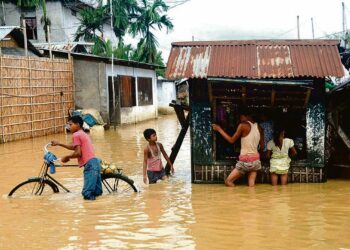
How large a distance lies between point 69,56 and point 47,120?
3764mm

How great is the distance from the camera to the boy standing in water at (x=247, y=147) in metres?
8.28

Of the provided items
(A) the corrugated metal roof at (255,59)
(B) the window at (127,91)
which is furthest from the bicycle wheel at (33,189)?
(B) the window at (127,91)

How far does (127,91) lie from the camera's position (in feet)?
87.8

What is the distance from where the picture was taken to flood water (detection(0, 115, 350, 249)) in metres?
5.30

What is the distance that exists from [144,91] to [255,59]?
21.8 metres

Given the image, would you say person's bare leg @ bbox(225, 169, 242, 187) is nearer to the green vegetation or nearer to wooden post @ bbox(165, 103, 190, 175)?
wooden post @ bbox(165, 103, 190, 175)

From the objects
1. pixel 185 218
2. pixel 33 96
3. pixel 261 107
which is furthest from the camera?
pixel 33 96

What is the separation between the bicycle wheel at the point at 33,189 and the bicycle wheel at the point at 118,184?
0.86 m

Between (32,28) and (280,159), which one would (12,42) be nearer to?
(32,28)

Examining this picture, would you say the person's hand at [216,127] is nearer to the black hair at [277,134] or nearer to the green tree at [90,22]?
the black hair at [277,134]

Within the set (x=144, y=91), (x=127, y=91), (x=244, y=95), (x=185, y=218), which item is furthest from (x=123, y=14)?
(x=185, y=218)

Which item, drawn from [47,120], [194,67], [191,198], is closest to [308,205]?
Answer: [191,198]

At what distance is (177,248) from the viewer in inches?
199

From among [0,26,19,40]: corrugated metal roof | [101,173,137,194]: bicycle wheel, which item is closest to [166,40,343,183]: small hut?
[101,173,137,194]: bicycle wheel
